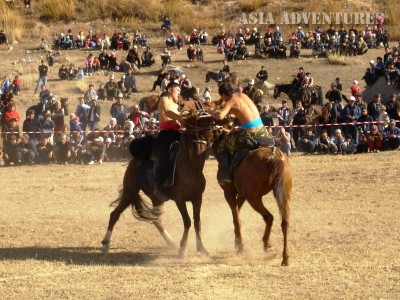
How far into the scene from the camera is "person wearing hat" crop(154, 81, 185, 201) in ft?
39.9

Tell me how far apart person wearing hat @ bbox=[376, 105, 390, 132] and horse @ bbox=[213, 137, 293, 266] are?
1255 centimetres

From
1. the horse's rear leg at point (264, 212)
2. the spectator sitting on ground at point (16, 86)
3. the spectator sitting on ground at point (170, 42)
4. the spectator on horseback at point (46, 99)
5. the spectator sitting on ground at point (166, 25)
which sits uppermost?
the spectator sitting on ground at point (166, 25)

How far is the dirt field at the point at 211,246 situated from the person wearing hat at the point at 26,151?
3589 millimetres

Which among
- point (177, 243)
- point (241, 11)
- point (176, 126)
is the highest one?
point (241, 11)

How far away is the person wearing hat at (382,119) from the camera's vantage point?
23.9 metres

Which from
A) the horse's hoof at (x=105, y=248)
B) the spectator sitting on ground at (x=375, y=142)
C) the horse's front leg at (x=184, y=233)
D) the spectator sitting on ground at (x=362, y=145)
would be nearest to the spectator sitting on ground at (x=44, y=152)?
the spectator sitting on ground at (x=362, y=145)

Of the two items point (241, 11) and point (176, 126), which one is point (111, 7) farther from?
point (176, 126)

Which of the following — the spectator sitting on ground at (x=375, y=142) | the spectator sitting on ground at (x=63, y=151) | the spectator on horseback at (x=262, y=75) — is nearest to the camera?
the spectator sitting on ground at (x=375, y=142)

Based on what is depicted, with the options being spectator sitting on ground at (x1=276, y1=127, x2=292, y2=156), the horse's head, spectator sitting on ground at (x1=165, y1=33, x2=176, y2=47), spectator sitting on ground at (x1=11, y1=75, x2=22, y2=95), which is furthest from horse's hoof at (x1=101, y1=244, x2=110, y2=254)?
spectator sitting on ground at (x1=165, y1=33, x2=176, y2=47)

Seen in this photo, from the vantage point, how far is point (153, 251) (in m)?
12.8

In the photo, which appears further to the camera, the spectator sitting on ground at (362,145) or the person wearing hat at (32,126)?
the person wearing hat at (32,126)

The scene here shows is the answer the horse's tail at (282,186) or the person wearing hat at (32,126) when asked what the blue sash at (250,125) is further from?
the person wearing hat at (32,126)

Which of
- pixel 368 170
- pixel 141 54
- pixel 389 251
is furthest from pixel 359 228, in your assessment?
pixel 141 54

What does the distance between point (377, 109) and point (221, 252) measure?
13.1 meters
